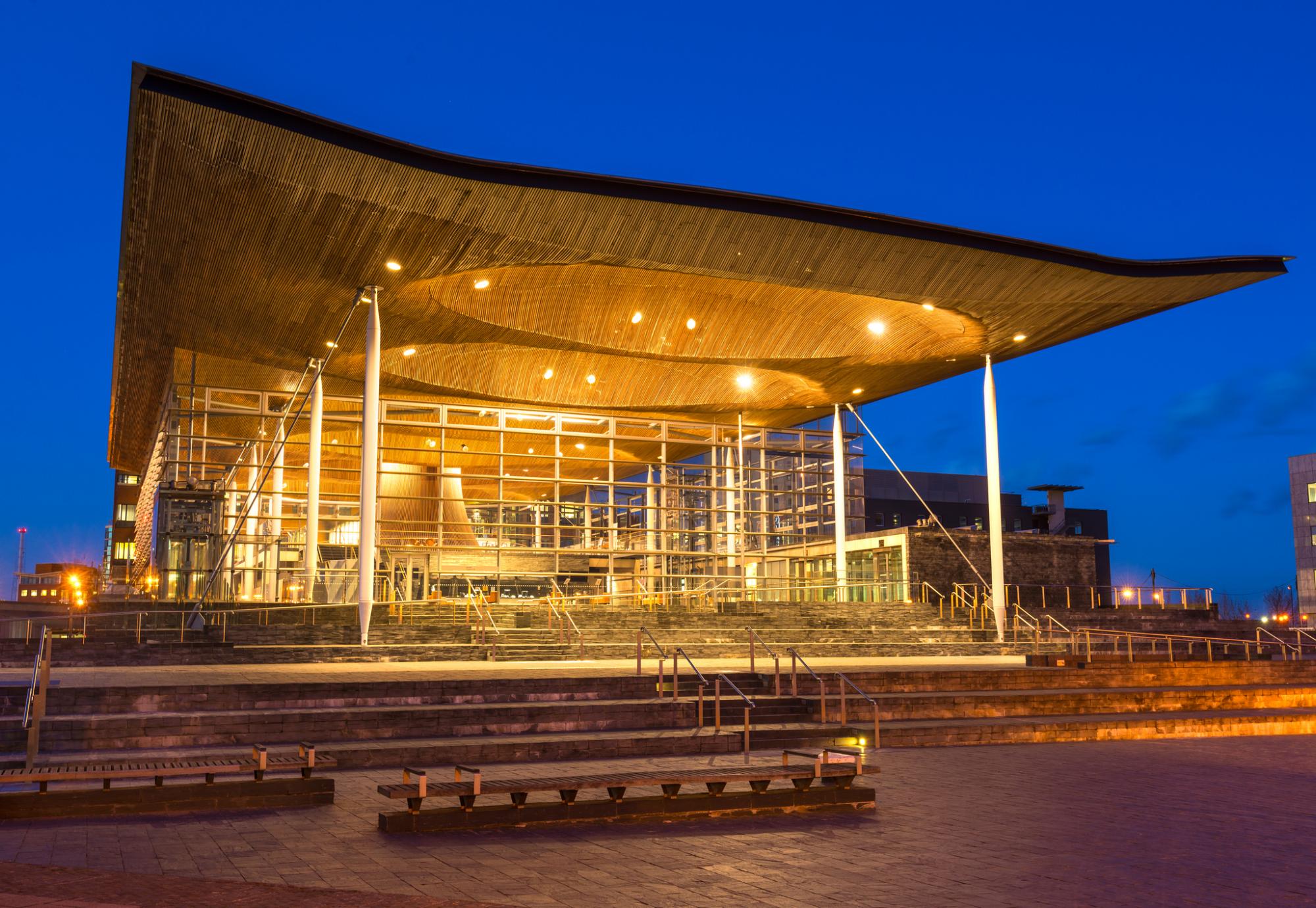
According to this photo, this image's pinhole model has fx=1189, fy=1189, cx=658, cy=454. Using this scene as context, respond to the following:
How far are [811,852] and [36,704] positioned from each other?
780 cm

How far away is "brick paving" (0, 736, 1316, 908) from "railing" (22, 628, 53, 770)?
249cm

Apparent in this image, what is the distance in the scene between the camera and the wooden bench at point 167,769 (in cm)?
890

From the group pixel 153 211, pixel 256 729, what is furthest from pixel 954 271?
pixel 256 729

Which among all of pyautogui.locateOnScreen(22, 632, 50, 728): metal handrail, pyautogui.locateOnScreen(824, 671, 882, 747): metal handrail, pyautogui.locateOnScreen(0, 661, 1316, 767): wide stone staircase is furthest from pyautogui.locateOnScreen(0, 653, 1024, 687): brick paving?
pyautogui.locateOnScreen(824, 671, 882, 747): metal handrail

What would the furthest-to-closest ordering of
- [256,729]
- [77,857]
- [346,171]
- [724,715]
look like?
1. [346,171]
2. [724,715]
3. [256,729]
4. [77,857]

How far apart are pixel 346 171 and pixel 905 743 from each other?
13609 mm

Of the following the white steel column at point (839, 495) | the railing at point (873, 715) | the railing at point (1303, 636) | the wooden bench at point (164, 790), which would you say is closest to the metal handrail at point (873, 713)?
the railing at point (873, 715)

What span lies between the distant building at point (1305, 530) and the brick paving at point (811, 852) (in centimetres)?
7725

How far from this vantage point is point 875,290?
27344 millimetres

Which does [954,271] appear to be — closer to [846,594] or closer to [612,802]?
[846,594]

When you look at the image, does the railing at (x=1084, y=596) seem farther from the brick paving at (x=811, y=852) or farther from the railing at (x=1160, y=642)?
the brick paving at (x=811, y=852)

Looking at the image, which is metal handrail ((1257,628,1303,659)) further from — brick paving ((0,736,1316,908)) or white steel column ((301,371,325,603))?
white steel column ((301,371,325,603))

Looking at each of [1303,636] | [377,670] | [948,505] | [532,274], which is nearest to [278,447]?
[532,274]

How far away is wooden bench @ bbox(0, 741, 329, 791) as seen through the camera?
29.2 feet
